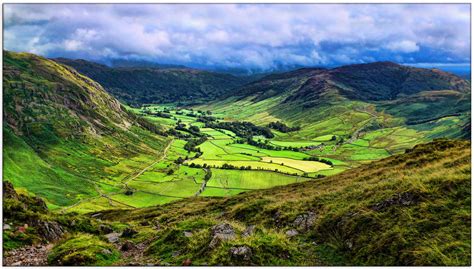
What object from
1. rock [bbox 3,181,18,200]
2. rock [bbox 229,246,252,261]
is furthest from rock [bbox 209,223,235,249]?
rock [bbox 3,181,18,200]

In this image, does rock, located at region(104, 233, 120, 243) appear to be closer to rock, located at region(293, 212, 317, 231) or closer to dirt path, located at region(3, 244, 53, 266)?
dirt path, located at region(3, 244, 53, 266)

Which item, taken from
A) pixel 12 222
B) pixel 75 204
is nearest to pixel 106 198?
pixel 75 204

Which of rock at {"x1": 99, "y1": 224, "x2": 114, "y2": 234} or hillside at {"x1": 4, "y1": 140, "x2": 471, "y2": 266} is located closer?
hillside at {"x1": 4, "y1": 140, "x2": 471, "y2": 266}

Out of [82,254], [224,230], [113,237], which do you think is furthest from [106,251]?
[113,237]

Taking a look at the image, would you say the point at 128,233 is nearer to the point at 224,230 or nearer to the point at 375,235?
the point at 224,230

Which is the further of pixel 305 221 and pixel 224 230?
pixel 305 221

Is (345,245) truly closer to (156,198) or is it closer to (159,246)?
(159,246)
